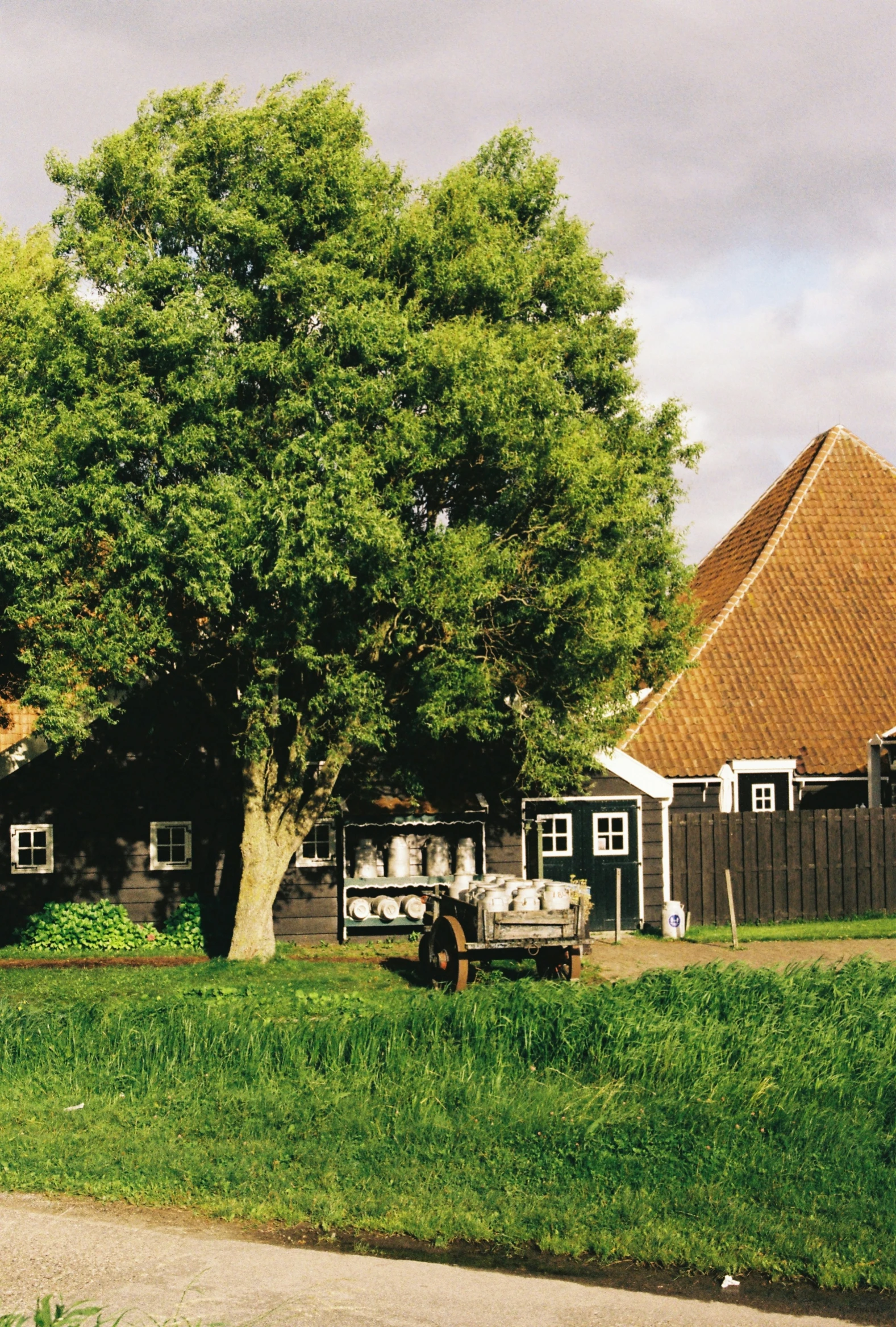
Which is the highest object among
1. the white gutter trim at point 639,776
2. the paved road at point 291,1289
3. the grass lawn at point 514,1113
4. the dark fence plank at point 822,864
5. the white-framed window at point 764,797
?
the white gutter trim at point 639,776

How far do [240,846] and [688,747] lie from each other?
33.1ft

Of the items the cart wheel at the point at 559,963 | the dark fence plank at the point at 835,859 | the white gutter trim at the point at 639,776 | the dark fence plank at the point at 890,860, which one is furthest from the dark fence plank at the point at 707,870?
the cart wheel at the point at 559,963

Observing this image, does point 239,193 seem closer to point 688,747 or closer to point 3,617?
point 3,617

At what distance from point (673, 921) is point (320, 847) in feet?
21.0

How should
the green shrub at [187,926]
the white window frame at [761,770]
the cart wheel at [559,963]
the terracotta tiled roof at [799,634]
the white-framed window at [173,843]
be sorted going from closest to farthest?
the cart wheel at [559,963], the green shrub at [187,926], the white-framed window at [173,843], the white window frame at [761,770], the terracotta tiled roof at [799,634]

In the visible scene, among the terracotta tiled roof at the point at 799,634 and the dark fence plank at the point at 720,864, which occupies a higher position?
the terracotta tiled roof at the point at 799,634

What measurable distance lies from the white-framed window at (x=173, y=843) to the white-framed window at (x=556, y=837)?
21.0 feet

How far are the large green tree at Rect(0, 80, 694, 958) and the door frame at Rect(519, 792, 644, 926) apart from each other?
3.23 meters

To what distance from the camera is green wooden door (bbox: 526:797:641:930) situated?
906 inches

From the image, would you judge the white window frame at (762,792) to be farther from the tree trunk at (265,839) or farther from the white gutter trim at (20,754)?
the white gutter trim at (20,754)

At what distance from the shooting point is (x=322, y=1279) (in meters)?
7.24

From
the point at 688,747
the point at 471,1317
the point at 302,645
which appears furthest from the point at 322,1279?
the point at 688,747

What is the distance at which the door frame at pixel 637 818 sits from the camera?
75.0ft

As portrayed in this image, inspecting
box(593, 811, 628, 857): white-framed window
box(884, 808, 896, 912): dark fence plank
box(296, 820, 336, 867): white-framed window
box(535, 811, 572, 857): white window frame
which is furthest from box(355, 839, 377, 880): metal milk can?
box(884, 808, 896, 912): dark fence plank
